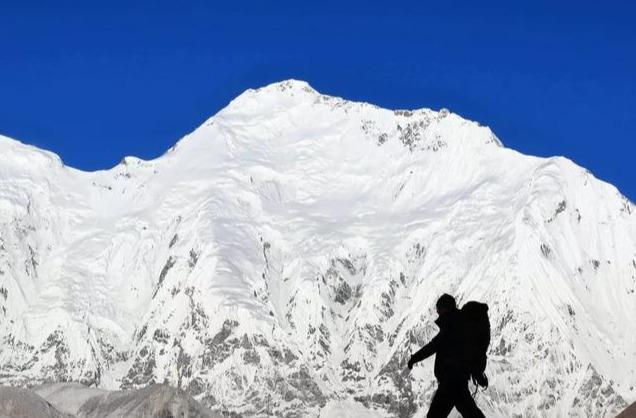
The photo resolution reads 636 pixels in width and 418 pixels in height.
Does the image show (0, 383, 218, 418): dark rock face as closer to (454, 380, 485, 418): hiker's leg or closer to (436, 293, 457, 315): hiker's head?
(436, 293, 457, 315): hiker's head

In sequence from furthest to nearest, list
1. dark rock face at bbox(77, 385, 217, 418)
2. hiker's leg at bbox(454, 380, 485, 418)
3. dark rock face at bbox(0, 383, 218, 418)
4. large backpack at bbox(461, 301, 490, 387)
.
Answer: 1. dark rock face at bbox(0, 383, 218, 418)
2. dark rock face at bbox(77, 385, 217, 418)
3. large backpack at bbox(461, 301, 490, 387)
4. hiker's leg at bbox(454, 380, 485, 418)

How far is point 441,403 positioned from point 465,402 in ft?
2.20

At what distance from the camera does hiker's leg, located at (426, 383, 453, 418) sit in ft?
99.7

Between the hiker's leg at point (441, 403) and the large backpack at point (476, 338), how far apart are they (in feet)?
2.15

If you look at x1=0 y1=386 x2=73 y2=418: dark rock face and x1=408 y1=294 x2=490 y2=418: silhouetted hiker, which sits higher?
x1=0 y1=386 x2=73 y2=418: dark rock face

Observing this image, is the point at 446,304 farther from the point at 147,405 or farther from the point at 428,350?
the point at 147,405

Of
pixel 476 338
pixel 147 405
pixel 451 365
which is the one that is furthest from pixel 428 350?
pixel 147 405

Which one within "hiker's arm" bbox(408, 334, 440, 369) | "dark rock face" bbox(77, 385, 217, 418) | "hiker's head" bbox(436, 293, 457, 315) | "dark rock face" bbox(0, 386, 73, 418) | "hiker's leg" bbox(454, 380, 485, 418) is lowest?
"hiker's leg" bbox(454, 380, 485, 418)

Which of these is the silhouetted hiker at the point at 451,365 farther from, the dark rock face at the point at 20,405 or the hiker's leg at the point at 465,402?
the dark rock face at the point at 20,405

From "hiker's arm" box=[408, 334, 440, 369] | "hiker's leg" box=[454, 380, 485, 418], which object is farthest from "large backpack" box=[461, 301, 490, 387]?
"hiker's arm" box=[408, 334, 440, 369]

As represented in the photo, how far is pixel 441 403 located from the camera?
30.7m

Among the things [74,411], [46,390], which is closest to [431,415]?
[74,411]

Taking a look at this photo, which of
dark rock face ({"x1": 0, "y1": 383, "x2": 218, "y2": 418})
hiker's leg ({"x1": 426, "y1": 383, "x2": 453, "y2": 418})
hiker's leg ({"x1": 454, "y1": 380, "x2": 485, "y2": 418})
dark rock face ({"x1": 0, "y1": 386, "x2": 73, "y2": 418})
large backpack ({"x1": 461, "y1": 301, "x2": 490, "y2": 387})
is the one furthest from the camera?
dark rock face ({"x1": 0, "y1": 383, "x2": 218, "y2": 418})

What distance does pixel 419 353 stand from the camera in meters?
30.8
